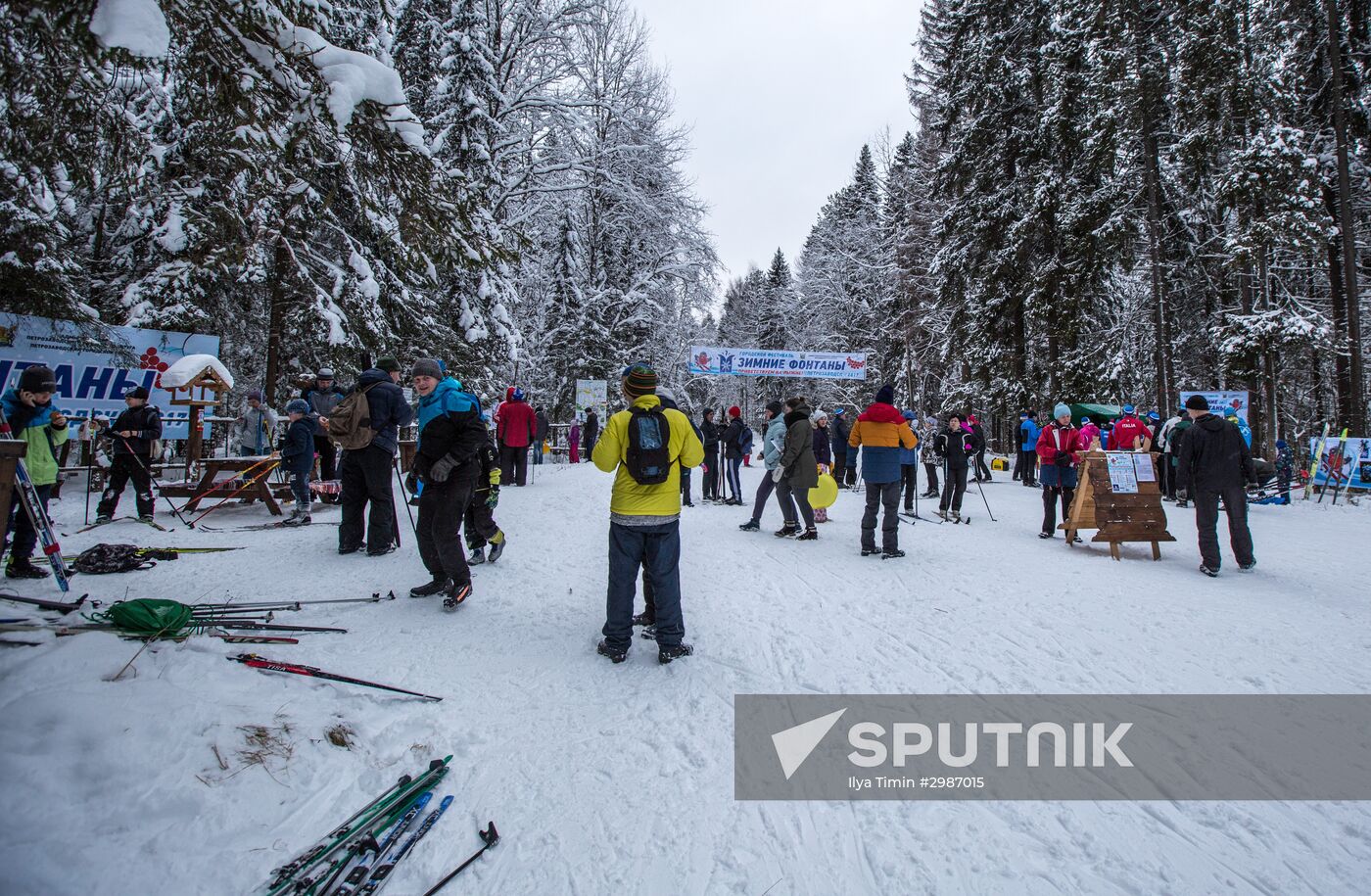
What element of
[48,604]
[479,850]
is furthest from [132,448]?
[479,850]

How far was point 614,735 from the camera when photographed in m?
3.24

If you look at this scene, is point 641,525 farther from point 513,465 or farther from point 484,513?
point 513,465

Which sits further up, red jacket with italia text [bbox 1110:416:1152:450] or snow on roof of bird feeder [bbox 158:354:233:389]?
snow on roof of bird feeder [bbox 158:354:233:389]

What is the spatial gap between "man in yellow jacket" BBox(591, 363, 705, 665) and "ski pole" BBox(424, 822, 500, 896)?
176 cm

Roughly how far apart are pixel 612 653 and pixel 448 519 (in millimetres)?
1945

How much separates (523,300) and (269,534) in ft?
61.1

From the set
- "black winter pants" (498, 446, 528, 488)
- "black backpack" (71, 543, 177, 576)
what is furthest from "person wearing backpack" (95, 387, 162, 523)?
"black winter pants" (498, 446, 528, 488)

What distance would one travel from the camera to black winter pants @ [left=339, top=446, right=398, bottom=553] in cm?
650

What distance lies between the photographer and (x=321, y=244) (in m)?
13.8

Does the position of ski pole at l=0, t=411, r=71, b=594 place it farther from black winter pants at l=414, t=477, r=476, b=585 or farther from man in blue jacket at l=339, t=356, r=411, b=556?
black winter pants at l=414, t=477, r=476, b=585

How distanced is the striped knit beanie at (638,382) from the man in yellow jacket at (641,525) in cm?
12

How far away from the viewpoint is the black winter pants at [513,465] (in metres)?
13.7

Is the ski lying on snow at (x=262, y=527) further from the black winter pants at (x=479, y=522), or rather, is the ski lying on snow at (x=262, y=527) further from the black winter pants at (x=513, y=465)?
the black winter pants at (x=513, y=465)

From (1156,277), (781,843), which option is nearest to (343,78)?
(781,843)
